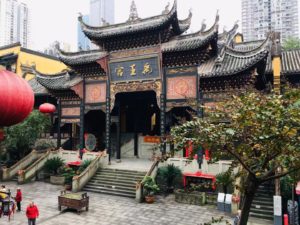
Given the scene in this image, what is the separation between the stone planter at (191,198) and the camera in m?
12.5

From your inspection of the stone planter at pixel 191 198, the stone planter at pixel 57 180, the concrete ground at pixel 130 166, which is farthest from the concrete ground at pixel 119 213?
the concrete ground at pixel 130 166

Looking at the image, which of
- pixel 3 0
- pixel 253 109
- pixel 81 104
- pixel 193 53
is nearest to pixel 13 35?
pixel 3 0

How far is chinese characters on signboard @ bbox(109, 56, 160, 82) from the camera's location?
16219 millimetres

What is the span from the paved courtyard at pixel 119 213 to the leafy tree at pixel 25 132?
16.3 ft

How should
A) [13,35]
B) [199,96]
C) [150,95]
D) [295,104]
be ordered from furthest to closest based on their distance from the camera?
[13,35], [150,95], [199,96], [295,104]

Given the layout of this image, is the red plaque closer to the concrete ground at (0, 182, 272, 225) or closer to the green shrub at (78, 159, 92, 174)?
the concrete ground at (0, 182, 272, 225)

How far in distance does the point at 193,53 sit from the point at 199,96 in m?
2.33

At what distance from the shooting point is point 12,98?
3990mm

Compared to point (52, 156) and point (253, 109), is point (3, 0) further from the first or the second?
point (253, 109)

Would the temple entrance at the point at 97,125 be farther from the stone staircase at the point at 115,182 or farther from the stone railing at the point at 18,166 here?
the stone staircase at the point at 115,182

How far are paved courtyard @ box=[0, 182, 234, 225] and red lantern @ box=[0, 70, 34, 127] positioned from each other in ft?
23.9

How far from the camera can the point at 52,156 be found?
728 inches

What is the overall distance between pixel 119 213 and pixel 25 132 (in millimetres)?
9466

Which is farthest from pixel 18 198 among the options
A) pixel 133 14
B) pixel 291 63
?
pixel 291 63
